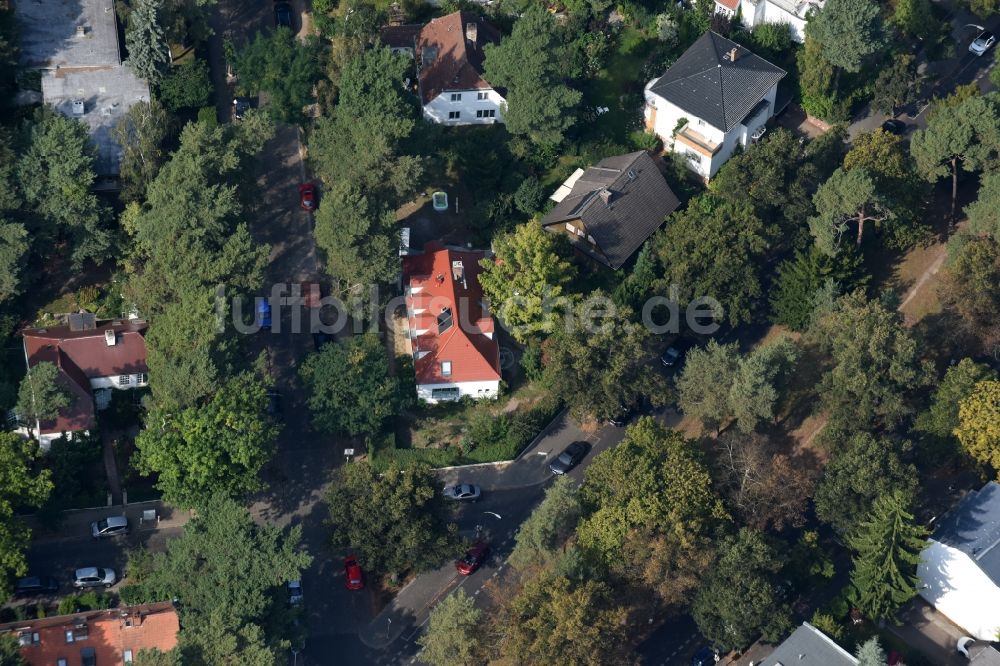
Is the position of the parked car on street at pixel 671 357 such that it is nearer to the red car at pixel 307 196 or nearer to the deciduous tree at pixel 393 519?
the deciduous tree at pixel 393 519

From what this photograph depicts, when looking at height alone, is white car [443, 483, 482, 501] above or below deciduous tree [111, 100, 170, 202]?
below

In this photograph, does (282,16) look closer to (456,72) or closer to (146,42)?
(146,42)

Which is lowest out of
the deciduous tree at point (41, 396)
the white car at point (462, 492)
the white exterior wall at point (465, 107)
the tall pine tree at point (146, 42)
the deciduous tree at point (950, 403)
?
the white car at point (462, 492)

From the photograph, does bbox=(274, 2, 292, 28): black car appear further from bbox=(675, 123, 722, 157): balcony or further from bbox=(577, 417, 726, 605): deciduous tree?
Result: bbox=(577, 417, 726, 605): deciduous tree

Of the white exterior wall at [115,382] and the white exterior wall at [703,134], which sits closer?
the white exterior wall at [115,382]

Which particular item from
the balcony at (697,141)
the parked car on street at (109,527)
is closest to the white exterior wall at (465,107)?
the balcony at (697,141)

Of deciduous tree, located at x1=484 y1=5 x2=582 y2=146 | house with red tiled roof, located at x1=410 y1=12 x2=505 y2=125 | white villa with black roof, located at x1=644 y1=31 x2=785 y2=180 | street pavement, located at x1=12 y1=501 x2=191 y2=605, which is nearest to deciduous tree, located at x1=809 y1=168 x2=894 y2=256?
white villa with black roof, located at x1=644 y1=31 x2=785 y2=180
